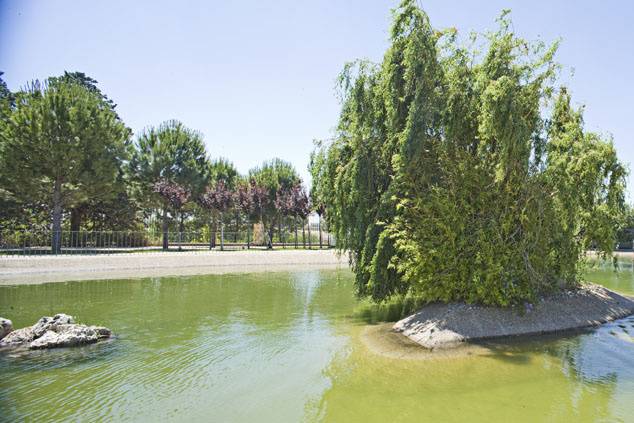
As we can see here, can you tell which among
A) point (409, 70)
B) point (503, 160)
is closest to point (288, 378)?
point (503, 160)

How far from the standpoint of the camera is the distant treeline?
3027 cm

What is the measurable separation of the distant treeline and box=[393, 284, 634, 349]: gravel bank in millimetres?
22673

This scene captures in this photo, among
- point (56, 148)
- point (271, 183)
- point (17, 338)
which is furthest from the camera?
point (271, 183)

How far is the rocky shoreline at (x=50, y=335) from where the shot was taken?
31.5 feet

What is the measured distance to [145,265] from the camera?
88.5 feet

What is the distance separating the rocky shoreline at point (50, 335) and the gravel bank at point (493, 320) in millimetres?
7370

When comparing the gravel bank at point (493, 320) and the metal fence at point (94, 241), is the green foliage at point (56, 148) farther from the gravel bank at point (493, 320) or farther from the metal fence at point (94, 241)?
the gravel bank at point (493, 320)

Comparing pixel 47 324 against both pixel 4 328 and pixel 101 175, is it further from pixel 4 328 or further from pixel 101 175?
pixel 101 175

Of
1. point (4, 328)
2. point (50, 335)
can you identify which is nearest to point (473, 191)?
point (50, 335)

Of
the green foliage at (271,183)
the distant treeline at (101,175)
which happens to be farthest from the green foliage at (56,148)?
the green foliage at (271,183)

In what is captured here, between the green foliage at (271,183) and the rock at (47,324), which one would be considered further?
the green foliage at (271,183)

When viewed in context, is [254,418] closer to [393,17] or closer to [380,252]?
[380,252]

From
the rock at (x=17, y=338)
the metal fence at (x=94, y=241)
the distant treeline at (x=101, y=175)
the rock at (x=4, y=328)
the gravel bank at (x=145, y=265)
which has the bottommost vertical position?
the rock at (x=17, y=338)

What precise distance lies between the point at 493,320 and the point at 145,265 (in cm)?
2228
